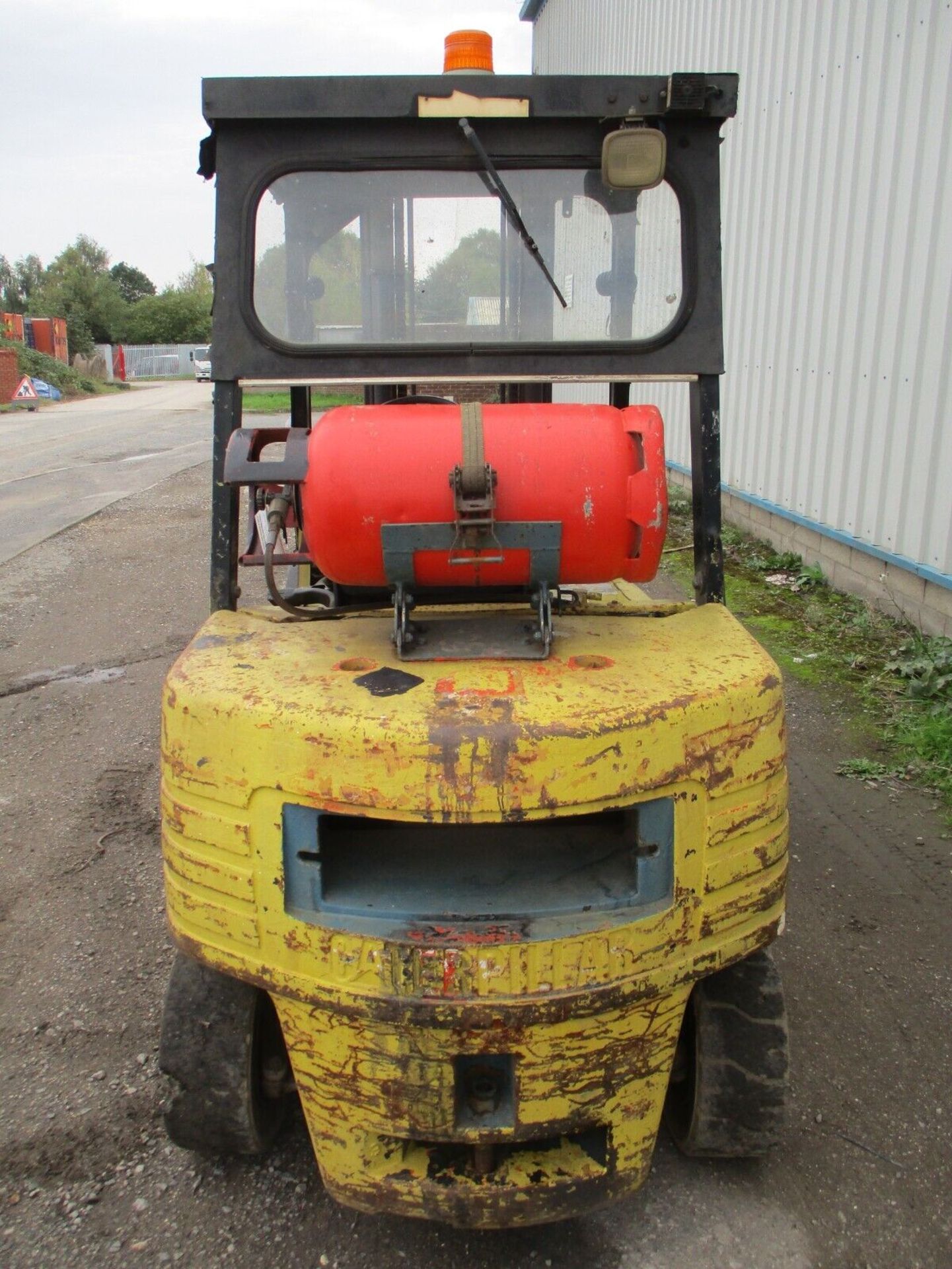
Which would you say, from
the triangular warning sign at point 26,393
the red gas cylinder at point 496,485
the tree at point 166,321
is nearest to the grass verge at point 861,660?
the red gas cylinder at point 496,485

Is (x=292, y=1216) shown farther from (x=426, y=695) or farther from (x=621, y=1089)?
(x=426, y=695)

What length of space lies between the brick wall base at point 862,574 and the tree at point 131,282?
9051cm

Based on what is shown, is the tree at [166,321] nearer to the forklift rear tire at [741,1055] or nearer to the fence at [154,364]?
the fence at [154,364]

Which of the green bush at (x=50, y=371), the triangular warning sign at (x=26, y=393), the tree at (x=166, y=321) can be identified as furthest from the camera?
the tree at (x=166, y=321)

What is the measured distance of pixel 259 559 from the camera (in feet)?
8.09

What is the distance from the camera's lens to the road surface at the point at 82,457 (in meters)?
11.0

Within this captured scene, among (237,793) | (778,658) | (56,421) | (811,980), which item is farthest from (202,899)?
(56,421)

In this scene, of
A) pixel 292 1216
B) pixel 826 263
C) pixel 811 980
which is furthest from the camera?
pixel 826 263

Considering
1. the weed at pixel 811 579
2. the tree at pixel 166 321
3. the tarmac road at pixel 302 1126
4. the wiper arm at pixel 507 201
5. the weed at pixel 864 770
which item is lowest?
the tarmac road at pixel 302 1126

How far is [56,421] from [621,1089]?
25116 mm

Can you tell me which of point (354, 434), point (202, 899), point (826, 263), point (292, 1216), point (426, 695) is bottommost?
point (292, 1216)

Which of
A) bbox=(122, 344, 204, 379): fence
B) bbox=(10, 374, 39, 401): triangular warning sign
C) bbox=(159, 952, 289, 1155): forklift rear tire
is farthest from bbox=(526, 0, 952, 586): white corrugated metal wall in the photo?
bbox=(122, 344, 204, 379): fence

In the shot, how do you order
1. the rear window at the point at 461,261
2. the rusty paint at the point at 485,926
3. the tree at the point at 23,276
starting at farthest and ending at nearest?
the tree at the point at 23,276 → the rear window at the point at 461,261 → the rusty paint at the point at 485,926

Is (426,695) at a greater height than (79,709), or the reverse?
(426,695)
